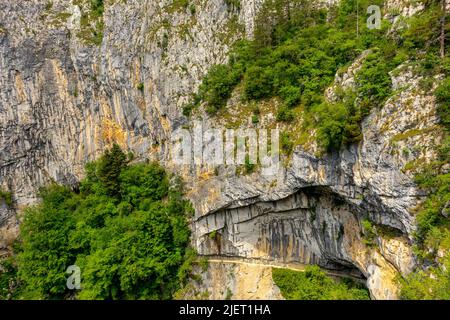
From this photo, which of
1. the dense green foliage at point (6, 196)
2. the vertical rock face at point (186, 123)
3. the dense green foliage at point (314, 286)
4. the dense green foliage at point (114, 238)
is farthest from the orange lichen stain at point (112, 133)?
the dense green foliage at point (314, 286)

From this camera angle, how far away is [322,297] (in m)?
17.8

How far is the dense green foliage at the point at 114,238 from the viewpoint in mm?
20906

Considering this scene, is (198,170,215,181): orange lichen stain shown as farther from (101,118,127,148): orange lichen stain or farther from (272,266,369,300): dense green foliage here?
(101,118,127,148): orange lichen stain

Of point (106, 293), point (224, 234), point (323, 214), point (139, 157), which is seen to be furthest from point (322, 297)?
point (139, 157)

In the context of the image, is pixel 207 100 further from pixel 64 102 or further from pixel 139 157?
pixel 64 102

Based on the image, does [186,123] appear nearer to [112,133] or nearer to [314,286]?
[112,133]

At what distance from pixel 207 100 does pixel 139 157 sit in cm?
1002

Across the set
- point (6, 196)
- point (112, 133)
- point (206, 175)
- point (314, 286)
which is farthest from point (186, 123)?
point (6, 196)

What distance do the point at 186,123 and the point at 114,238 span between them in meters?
11.3

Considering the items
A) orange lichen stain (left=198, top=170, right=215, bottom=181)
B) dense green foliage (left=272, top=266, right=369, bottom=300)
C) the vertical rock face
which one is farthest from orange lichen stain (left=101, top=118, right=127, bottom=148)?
dense green foliage (left=272, top=266, right=369, bottom=300)

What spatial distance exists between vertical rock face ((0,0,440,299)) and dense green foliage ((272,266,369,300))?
1.00 metres

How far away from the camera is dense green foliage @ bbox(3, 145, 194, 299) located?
68.6 feet

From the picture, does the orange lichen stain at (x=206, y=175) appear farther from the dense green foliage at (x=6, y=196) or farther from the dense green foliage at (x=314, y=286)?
the dense green foliage at (x=6, y=196)

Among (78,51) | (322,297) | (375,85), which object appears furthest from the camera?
(78,51)
